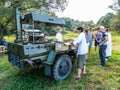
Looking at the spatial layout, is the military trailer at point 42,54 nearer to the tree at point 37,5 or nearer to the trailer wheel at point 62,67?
the trailer wheel at point 62,67

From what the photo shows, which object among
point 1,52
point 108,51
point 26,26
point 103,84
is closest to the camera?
point 103,84

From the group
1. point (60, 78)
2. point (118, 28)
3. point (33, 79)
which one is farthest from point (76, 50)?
point (118, 28)

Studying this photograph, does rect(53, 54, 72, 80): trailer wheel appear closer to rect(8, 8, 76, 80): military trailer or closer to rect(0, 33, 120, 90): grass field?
rect(8, 8, 76, 80): military trailer

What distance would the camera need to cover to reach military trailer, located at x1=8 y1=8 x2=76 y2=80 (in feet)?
13.8

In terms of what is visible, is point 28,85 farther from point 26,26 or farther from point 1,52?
point 1,52

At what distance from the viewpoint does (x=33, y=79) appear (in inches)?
197

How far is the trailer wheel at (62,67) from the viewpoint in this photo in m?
4.59

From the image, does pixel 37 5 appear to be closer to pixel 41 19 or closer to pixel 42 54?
pixel 41 19

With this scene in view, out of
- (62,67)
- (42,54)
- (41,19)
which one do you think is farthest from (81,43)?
(41,19)

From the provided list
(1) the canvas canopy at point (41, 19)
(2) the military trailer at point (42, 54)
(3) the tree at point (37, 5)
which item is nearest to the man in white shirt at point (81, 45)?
(2) the military trailer at point (42, 54)

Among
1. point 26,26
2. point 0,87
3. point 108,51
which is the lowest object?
point 0,87

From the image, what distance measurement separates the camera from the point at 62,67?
190 inches

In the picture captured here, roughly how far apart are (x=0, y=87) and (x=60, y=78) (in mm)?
1757

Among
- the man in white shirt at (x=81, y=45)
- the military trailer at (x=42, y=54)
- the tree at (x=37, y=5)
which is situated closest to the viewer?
the military trailer at (x=42, y=54)
